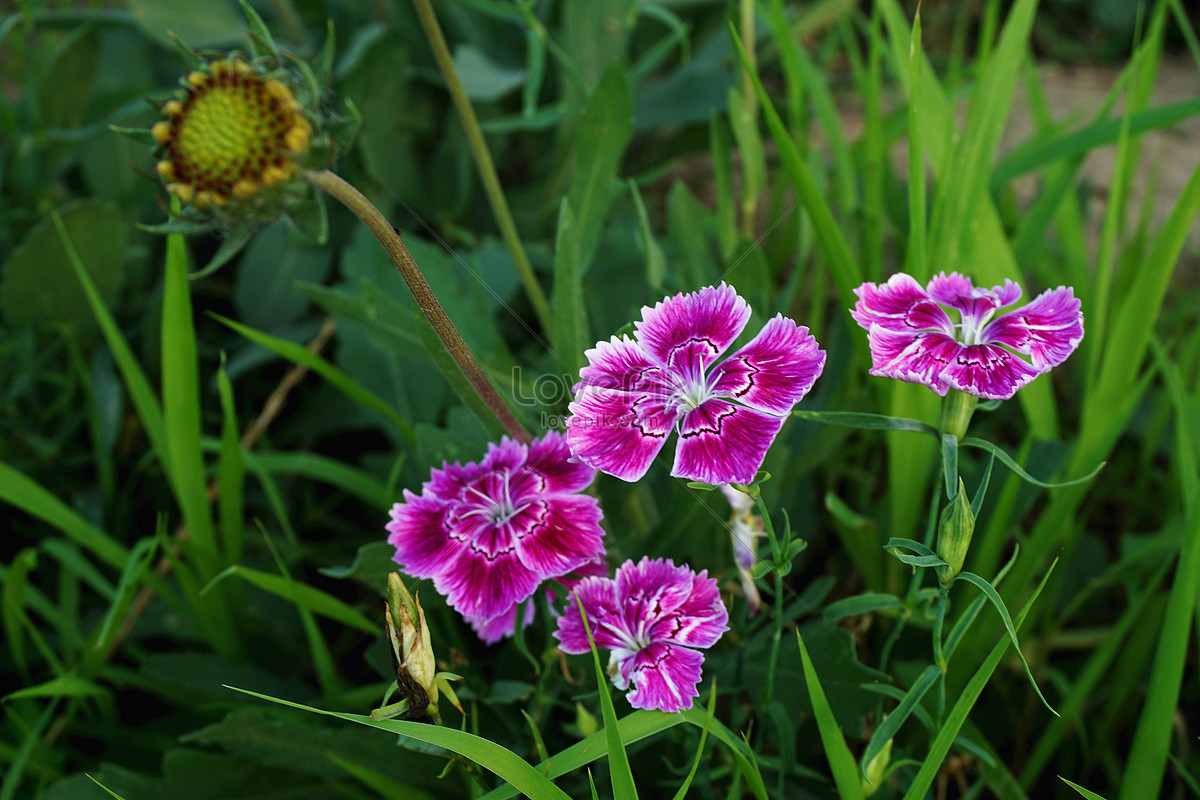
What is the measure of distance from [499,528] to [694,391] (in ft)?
0.79

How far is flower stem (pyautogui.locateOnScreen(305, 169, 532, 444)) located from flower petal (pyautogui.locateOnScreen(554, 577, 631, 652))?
0.19m

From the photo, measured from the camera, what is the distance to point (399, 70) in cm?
182

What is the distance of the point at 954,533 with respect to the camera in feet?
2.48

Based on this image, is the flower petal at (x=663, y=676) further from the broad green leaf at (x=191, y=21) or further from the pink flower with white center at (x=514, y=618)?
the broad green leaf at (x=191, y=21)

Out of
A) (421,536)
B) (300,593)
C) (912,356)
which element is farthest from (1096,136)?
(300,593)

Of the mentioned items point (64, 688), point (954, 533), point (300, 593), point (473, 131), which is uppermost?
point (473, 131)

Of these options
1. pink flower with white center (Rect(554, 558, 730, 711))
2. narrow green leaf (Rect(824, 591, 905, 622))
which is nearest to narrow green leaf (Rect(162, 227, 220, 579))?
pink flower with white center (Rect(554, 558, 730, 711))

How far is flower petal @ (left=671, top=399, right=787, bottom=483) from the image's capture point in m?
Result: 0.72

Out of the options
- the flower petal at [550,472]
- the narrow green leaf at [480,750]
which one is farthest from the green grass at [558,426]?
the flower petal at [550,472]

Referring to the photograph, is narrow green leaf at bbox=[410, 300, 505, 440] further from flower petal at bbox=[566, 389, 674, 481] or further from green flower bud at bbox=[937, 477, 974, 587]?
green flower bud at bbox=[937, 477, 974, 587]

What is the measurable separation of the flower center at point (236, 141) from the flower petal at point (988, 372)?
0.59 meters

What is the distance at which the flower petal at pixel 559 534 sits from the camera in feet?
2.78

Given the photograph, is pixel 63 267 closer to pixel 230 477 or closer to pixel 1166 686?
pixel 230 477

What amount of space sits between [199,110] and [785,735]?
0.84 m
